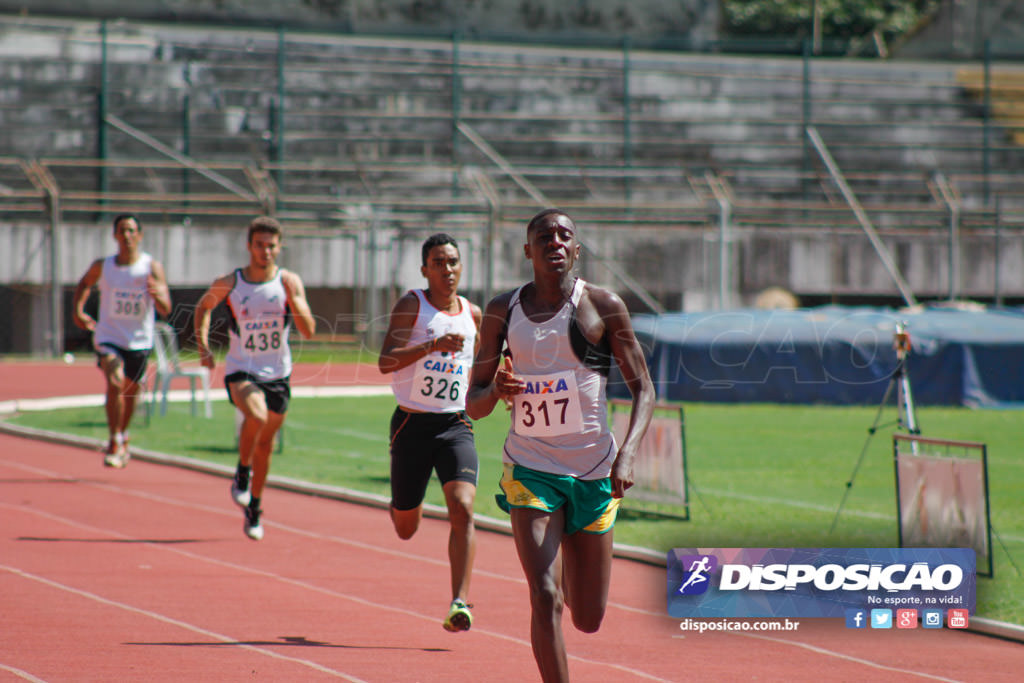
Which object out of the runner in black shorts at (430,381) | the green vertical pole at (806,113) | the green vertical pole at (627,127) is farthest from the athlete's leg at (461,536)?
the green vertical pole at (806,113)

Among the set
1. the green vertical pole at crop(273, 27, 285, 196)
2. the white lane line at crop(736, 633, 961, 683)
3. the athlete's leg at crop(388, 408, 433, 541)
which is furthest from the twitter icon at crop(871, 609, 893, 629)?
the green vertical pole at crop(273, 27, 285, 196)

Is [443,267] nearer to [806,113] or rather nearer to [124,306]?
[124,306]

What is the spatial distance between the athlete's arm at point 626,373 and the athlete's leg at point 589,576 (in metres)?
0.23

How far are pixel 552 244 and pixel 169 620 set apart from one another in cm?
334

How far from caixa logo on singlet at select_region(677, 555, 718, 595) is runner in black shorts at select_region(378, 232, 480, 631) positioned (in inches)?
55.1

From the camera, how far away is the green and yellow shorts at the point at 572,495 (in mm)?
5609

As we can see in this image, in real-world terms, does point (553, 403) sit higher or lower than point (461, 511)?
higher

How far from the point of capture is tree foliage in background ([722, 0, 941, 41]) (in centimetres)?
5103

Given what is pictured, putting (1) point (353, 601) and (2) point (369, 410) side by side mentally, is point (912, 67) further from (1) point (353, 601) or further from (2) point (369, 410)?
(1) point (353, 601)

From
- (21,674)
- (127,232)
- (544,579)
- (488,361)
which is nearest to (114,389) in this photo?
(127,232)

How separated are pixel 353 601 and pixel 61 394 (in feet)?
50.2

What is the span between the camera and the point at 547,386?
5617 mm

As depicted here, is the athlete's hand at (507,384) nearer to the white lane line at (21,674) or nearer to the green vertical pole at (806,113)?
the white lane line at (21,674)

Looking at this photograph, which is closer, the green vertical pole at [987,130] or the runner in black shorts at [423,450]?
the runner in black shorts at [423,450]
